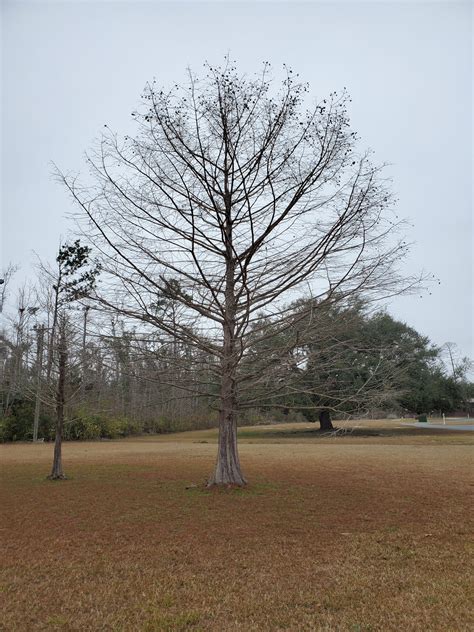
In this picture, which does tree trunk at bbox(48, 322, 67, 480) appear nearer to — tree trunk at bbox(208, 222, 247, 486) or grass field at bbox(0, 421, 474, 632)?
grass field at bbox(0, 421, 474, 632)

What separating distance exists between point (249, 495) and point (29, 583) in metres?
5.19

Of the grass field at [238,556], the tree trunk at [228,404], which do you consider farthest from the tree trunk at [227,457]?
the grass field at [238,556]

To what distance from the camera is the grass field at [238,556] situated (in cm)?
388

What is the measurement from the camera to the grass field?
388 centimetres

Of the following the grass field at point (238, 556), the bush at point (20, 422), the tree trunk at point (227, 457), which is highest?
the bush at point (20, 422)

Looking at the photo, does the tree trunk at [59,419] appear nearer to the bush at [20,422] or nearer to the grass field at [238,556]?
the grass field at [238,556]

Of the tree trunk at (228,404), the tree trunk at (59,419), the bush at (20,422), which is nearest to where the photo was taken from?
the tree trunk at (228,404)

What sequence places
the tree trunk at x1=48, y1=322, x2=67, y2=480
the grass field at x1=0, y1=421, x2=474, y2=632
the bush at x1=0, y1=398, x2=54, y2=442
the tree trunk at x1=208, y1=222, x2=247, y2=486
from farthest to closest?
the bush at x1=0, y1=398, x2=54, y2=442, the tree trunk at x1=48, y1=322, x2=67, y2=480, the tree trunk at x1=208, y1=222, x2=247, y2=486, the grass field at x1=0, y1=421, x2=474, y2=632

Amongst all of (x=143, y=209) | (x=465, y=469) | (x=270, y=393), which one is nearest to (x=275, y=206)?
(x=143, y=209)

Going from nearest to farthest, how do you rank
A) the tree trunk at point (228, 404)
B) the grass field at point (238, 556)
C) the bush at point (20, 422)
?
the grass field at point (238, 556), the tree trunk at point (228, 404), the bush at point (20, 422)

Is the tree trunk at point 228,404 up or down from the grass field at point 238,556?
up

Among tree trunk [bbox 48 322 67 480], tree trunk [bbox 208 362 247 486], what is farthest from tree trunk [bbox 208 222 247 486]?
tree trunk [bbox 48 322 67 480]

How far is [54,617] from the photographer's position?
3.90 meters

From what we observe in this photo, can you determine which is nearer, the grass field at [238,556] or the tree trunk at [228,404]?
the grass field at [238,556]
